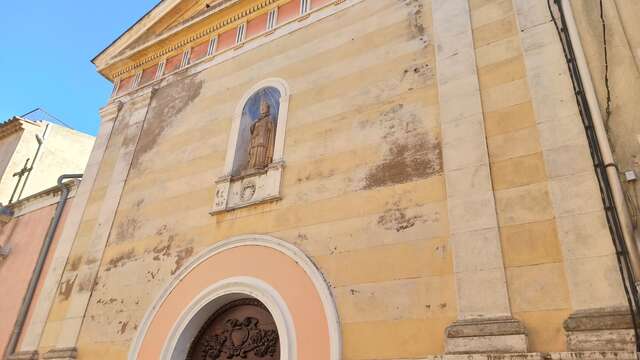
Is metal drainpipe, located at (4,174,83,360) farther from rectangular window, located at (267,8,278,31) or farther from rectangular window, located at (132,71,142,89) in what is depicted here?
rectangular window, located at (267,8,278,31)

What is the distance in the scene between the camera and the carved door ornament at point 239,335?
18.4 ft

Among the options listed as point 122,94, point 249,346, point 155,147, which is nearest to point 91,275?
point 155,147

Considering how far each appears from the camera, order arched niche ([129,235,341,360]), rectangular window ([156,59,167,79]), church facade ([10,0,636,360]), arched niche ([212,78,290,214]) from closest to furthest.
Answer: church facade ([10,0,636,360]) < arched niche ([129,235,341,360]) < arched niche ([212,78,290,214]) < rectangular window ([156,59,167,79])

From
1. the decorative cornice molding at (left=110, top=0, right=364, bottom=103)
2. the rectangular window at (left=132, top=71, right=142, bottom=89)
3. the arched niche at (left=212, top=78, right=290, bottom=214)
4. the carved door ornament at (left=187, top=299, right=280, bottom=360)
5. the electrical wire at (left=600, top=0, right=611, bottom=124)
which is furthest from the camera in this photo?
the rectangular window at (left=132, top=71, right=142, bottom=89)

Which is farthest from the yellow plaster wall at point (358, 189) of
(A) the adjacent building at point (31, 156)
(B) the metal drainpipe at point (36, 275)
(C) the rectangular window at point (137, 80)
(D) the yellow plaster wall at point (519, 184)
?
(A) the adjacent building at point (31, 156)

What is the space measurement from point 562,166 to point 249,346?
3.94 m

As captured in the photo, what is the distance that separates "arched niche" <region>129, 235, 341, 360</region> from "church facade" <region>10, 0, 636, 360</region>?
25mm

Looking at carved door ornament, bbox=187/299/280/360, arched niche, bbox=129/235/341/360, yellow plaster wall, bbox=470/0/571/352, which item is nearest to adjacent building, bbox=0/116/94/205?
arched niche, bbox=129/235/341/360

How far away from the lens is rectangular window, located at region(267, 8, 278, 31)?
26.5 feet

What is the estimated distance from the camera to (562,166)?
4.30 meters

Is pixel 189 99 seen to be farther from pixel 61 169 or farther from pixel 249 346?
pixel 61 169

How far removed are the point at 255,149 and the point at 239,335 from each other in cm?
260

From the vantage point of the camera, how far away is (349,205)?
18.1 feet

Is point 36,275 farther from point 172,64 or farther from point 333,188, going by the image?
point 333,188
